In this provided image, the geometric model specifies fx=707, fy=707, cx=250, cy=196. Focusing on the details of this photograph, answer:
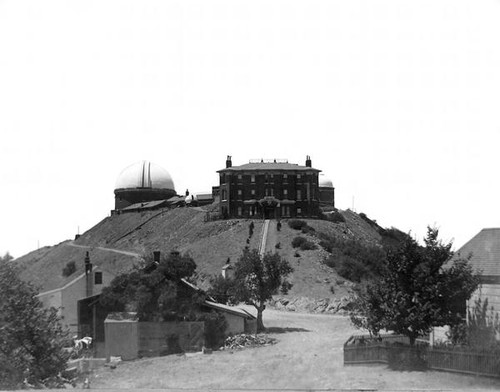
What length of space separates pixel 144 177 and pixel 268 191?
98.3 feet

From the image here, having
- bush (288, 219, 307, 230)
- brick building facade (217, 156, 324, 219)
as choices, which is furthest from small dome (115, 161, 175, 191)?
bush (288, 219, 307, 230)

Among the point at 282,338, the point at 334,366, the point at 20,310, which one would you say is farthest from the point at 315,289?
the point at 20,310

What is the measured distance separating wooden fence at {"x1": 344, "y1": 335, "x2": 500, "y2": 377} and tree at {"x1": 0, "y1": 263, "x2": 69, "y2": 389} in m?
8.98

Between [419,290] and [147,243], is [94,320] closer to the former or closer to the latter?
[419,290]

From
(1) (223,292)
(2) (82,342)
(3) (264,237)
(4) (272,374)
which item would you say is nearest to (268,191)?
(3) (264,237)

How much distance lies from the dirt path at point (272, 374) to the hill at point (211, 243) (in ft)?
34.5

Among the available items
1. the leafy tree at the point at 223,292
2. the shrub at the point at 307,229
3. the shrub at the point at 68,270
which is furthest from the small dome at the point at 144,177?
the shrub at the point at 68,270

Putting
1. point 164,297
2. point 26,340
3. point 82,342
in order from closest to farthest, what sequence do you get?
point 26,340 → point 82,342 → point 164,297

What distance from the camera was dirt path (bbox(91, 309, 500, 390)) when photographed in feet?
59.6

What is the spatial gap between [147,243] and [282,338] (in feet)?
167

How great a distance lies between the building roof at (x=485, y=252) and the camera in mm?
22316

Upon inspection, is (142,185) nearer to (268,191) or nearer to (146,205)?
(146,205)

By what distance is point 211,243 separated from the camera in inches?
2950

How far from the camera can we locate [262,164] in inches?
3474
